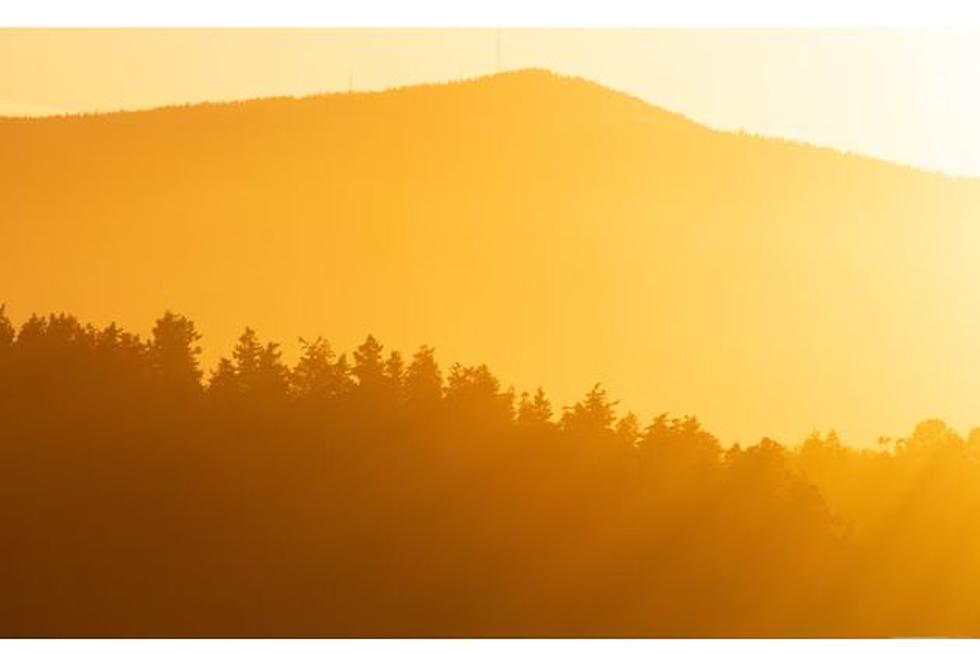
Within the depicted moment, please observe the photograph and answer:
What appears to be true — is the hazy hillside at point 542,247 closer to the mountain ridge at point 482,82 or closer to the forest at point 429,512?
the mountain ridge at point 482,82

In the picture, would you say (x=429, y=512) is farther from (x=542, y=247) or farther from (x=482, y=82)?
(x=482, y=82)

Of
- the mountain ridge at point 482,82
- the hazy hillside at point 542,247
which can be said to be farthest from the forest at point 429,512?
the mountain ridge at point 482,82

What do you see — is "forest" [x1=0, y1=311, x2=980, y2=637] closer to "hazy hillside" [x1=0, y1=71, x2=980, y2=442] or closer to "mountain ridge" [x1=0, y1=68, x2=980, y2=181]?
"hazy hillside" [x1=0, y1=71, x2=980, y2=442]

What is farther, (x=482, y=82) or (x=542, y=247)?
(x=542, y=247)

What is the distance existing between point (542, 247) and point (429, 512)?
1.66 m

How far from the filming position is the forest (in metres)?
11.1

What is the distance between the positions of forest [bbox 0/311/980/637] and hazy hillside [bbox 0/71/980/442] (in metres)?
0.19

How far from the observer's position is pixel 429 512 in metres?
11.2

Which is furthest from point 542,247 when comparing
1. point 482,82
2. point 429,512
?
point 429,512

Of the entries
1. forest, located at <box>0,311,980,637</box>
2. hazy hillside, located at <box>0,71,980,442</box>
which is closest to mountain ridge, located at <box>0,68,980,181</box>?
hazy hillside, located at <box>0,71,980,442</box>

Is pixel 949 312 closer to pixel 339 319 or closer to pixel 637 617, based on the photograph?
pixel 637 617

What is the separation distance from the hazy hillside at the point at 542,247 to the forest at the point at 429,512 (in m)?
0.19

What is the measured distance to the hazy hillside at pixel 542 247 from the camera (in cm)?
1138

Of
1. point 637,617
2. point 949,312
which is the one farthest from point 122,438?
point 949,312
